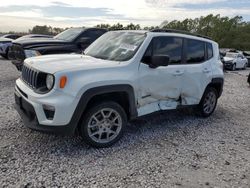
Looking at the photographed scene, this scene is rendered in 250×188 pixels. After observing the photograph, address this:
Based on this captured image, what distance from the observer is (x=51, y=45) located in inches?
321

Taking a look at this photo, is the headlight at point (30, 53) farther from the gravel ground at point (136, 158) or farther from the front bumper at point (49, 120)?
the front bumper at point (49, 120)

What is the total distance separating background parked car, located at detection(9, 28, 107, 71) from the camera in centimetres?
767

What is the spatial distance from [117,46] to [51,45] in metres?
3.90

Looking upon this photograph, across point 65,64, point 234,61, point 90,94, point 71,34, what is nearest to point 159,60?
point 90,94

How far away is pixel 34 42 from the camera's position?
320 inches

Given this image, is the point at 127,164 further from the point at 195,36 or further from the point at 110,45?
the point at 195,36

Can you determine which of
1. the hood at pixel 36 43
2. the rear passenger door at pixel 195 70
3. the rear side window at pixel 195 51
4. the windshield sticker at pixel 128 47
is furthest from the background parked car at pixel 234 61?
the windshield sticker at pixel 128 47

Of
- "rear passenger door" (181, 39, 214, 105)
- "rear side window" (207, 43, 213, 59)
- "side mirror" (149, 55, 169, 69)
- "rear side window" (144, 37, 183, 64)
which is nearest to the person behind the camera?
"side mirror" (149, 55, 169, 69)

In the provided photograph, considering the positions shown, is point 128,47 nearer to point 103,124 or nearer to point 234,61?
point 103,124

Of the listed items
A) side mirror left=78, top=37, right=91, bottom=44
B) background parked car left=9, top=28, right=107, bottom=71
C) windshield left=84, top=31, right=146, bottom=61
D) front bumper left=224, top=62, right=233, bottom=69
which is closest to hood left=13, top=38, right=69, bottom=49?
background parked car left=9, top=28, right=107, bottom=71

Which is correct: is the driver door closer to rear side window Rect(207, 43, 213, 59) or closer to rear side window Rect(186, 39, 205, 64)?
rear side window Rect(186, 39, 205, 64)

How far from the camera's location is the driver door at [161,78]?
4559mm

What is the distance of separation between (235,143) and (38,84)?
337 centimetres

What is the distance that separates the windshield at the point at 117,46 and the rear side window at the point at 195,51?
3.66ft
